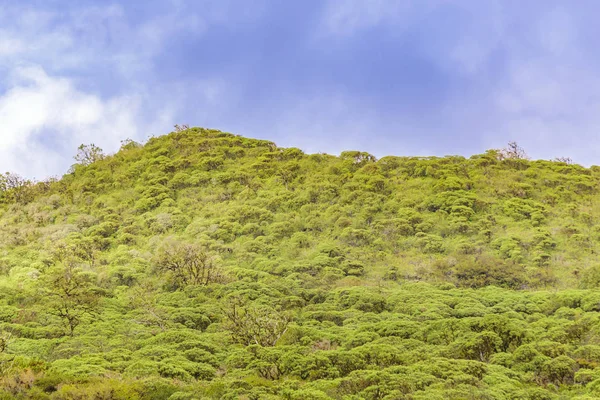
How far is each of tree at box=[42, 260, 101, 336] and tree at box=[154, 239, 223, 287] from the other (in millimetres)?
5852

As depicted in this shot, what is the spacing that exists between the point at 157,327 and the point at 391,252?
2510cm

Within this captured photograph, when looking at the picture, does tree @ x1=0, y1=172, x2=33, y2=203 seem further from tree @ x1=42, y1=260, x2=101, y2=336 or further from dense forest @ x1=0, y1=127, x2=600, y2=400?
tree @ x1=42, y1=260, x2=101, y2=336

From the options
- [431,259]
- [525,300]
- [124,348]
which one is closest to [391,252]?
[431,259]

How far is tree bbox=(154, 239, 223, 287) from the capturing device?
44750 millimetres

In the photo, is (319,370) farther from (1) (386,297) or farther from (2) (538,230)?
(2) (538,230)

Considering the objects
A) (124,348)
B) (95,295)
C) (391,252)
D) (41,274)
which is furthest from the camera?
(391,252)

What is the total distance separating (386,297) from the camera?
39.7m

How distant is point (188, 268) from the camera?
45.2 meters

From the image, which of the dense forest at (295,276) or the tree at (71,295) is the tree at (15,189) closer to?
the dense forest at (295,276)

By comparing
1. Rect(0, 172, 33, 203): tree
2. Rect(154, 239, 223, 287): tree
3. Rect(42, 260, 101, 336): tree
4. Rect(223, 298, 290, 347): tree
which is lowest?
Rect(223, 298, 290, 347): tree

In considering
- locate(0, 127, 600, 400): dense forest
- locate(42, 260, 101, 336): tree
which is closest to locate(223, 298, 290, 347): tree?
locate(0, 127, 600, 400): dense forest

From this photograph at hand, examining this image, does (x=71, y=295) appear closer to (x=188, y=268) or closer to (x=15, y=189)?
(x=188, y=268)

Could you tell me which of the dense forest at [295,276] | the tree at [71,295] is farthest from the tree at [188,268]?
the tree at [71,295]

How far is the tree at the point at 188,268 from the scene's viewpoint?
44750mm
